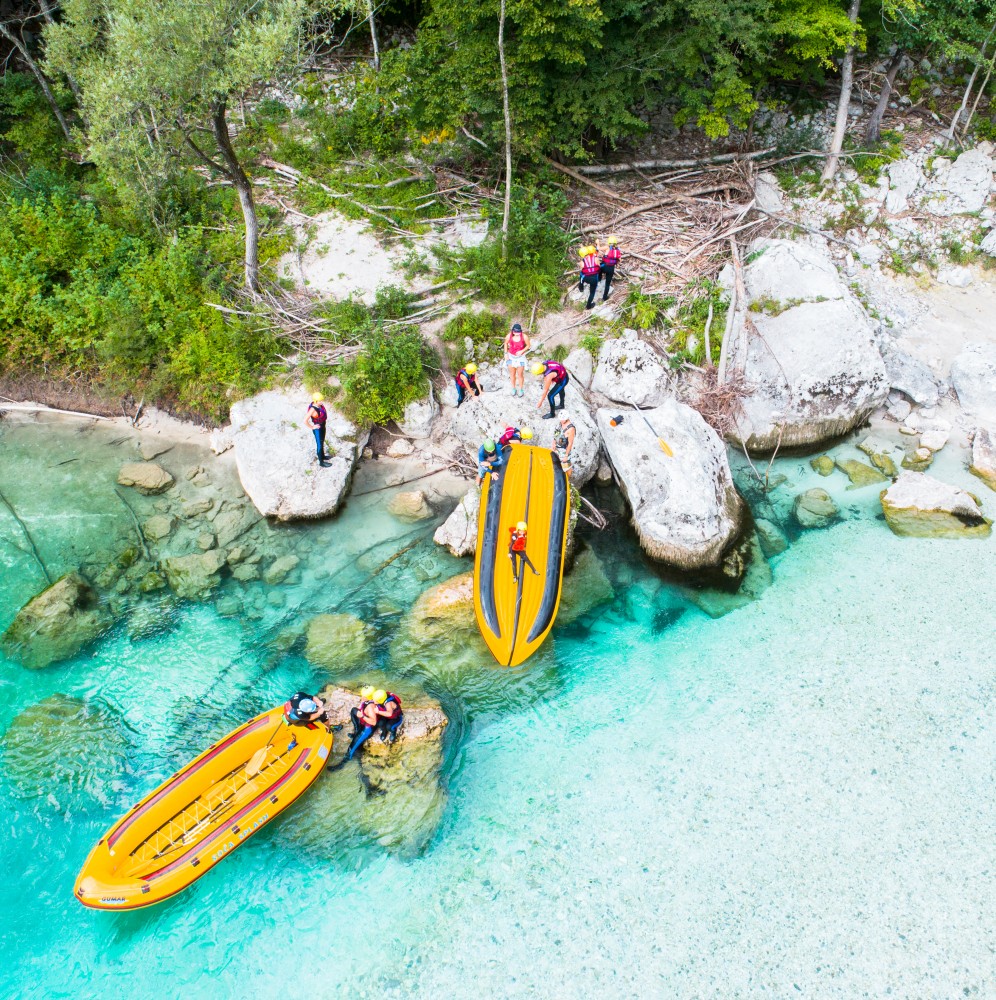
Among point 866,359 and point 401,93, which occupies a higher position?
point 401,93

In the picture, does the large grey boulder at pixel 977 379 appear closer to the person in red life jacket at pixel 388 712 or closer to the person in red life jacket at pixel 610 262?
the person in red life jacket at pixel 610 262

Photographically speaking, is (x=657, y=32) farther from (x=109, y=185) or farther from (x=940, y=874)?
(x=940, y=874)

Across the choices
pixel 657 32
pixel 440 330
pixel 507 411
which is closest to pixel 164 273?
pixel 440 330

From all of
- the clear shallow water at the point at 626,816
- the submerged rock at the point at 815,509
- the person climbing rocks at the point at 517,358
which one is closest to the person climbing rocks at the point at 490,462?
the person climbing rocks at the point at 517,358

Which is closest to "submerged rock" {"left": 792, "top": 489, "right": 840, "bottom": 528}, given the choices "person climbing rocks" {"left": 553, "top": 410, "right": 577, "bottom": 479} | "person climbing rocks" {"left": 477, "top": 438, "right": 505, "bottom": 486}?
"person climbing rocks" {"left": 553, "top": 410, "right": 577, "bottom": 479}

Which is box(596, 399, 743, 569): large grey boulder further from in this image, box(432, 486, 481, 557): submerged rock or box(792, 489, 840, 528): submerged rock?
box(432, 486, 481, 557): submerged rock
